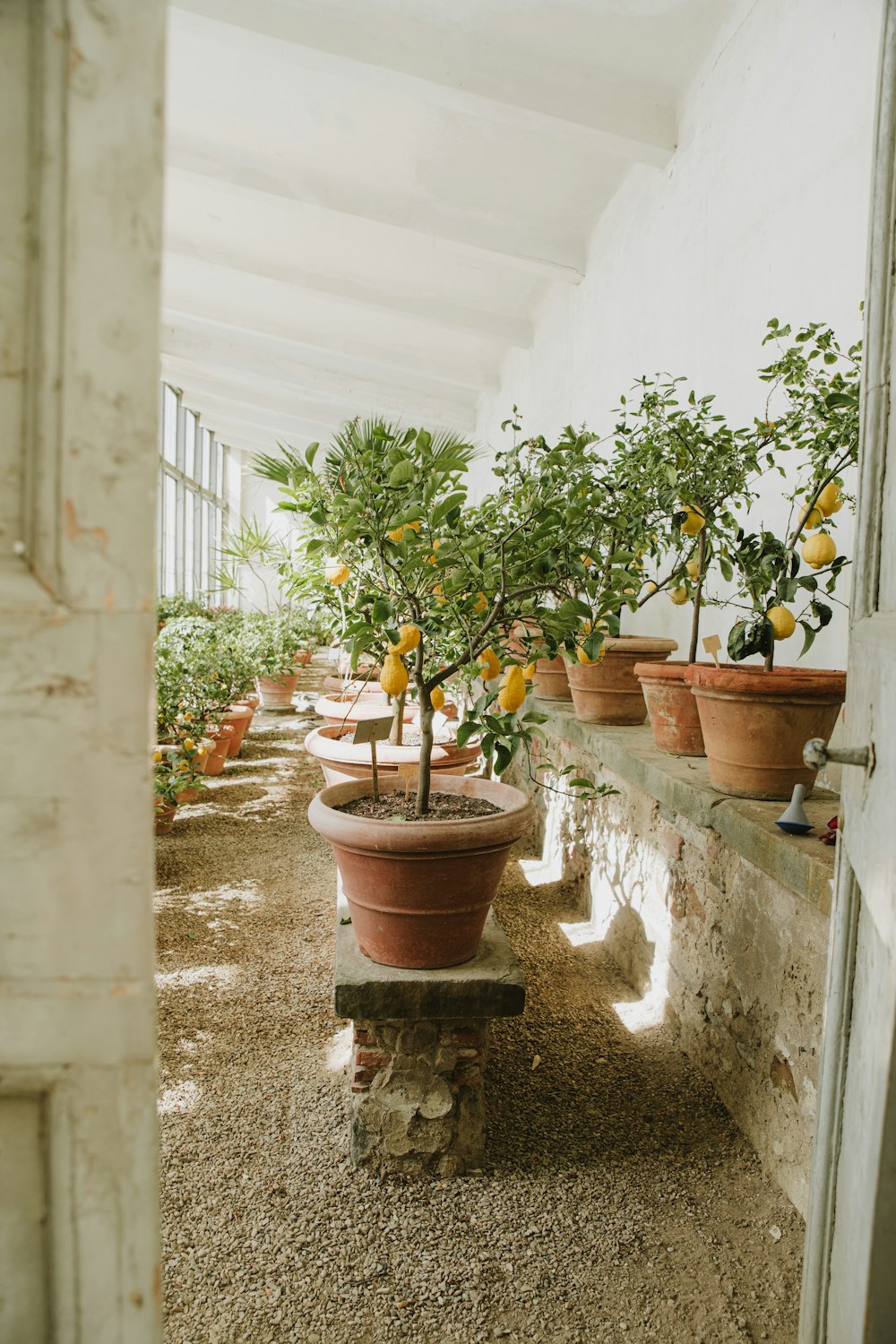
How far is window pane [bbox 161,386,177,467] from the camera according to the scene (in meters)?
10.1

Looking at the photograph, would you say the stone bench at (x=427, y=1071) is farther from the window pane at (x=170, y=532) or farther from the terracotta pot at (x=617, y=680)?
the window pane at (x=170, y=532)

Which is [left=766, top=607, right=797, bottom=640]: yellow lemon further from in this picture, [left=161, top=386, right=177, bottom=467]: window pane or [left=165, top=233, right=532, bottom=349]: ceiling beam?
[left=161, top=386, right=177, bottom=467]: window pane

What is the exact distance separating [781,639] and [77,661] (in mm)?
1521

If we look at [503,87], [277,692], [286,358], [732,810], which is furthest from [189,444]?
[732,810]

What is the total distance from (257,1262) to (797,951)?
1.19 meters

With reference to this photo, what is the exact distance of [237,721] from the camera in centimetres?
558

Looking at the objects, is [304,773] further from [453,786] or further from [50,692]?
[50,692]

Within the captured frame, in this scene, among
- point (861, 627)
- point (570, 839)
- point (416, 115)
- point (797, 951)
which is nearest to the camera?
point (861, 627)

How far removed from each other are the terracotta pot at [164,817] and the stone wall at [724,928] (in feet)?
6.16

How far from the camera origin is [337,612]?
2117 millimetres

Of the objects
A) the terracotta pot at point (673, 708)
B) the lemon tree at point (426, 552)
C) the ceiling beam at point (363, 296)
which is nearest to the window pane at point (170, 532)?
the ceiling beam at point (363, 296)

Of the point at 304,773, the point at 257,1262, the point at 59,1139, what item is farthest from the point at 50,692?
the point at 304,773

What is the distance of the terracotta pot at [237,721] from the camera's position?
5492mm

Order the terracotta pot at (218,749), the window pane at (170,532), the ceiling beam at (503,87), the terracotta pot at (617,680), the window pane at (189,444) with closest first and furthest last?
the terracotta pot at (617,680)
the ceiling beam at (503,87)
the terracotta pot at (218,749)
the window pane at (170,532)
the window pane at (189,444)
